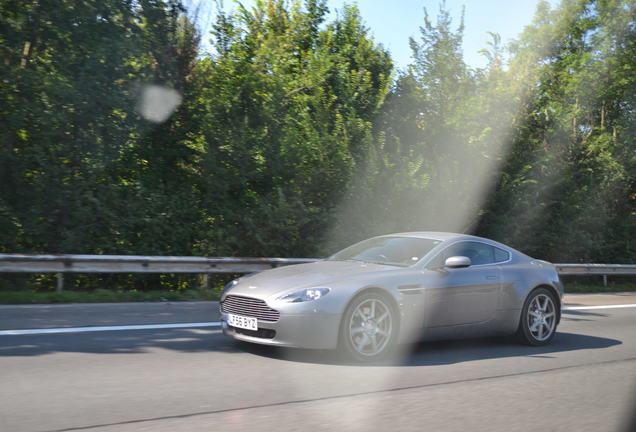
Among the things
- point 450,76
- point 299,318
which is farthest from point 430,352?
point 450,76

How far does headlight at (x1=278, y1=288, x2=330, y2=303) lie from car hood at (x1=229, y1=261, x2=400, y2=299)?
3.1 inches

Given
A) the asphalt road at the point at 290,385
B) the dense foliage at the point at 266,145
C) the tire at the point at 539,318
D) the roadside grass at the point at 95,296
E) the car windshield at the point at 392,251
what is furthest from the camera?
the dense foliage at the point at 266,145

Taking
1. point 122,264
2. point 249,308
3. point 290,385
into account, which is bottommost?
point 290,385

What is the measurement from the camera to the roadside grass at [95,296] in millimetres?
10258

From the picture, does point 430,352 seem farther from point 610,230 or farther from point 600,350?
point 610,230

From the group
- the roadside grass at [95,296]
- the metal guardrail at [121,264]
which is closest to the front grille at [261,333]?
the roadside grass at [95,296]

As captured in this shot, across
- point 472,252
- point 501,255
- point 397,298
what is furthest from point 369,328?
point 501,255

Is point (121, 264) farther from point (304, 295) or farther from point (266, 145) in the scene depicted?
point (304, 295)

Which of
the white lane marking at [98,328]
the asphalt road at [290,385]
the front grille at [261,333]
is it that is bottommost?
the asphalt road at [290,385]

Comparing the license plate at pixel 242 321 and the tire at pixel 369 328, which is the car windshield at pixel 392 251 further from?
the license plate at pixel 242 321

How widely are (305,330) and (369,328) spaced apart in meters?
0.75

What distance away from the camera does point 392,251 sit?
25.2 ft

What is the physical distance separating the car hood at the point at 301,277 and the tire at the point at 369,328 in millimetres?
312

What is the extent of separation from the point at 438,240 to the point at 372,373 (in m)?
2.26
